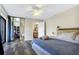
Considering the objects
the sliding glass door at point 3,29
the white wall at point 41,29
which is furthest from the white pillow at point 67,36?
the sliding glass door at point 3,29

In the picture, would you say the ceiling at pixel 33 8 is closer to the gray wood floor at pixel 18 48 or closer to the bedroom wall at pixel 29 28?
the bedroom wall at pixel 29 28

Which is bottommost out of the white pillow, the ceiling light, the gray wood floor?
the gray wood floor

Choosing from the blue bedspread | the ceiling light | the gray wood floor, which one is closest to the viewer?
the blue bedspread

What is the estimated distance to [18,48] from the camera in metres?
2.57

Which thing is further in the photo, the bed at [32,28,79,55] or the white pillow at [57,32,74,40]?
the white pillow at [57,32,74,40]

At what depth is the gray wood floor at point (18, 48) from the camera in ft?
8.19

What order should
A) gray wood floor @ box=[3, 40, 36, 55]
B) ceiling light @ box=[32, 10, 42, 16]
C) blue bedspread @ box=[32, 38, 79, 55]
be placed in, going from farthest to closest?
1. ceiling light @ box=[32, 10, 42, 16]
2. gray wood floor @ box=[3, 40, 36, 55]
3. blue bedspread @ box=[32, 38, 79, 55]

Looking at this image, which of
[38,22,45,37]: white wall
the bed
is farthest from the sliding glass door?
[38,22,45,37]: white wall

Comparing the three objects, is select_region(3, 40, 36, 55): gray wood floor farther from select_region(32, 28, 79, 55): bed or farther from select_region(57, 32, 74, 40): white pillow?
select_region(57, 32, 74, 40): white pillow

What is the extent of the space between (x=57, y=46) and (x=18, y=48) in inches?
30.3

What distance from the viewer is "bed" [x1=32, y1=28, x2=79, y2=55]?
238 centimetres

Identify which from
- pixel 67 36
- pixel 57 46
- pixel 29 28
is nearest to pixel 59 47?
pixel 57 46
